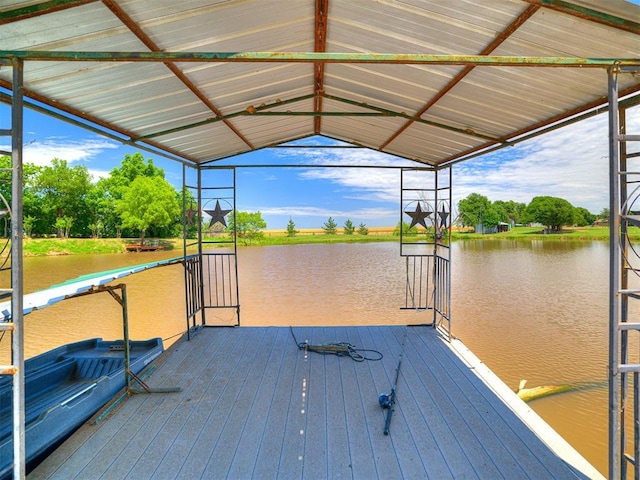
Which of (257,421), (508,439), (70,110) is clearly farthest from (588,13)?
(70,110)

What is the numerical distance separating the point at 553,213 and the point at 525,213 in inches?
225

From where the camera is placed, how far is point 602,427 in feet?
14.9

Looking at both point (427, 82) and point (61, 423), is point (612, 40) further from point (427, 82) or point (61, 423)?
point (61, 423)

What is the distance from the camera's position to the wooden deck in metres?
1.97

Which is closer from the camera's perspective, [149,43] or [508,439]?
[149,43]

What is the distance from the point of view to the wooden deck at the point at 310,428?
1.97 meters

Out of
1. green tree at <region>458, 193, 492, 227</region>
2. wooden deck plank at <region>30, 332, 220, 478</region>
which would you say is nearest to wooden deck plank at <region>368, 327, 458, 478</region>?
wooden deck plank at <region>30, 332, 220, 478</region>

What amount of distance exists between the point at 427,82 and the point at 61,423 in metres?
3.46

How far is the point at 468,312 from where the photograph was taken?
10.0 meters

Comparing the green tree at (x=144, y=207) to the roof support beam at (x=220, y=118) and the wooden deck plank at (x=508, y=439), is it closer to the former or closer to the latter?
the roof support beam at (x=220, y=118)

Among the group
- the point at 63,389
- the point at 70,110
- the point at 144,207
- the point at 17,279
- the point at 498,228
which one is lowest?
the point at 63,389

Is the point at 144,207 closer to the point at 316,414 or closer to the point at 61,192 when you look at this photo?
the point at 61,192

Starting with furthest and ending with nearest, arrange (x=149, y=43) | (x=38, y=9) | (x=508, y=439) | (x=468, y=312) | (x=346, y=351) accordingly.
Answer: (x=468, y=312) → (x=346, y=351) → (x=508, y=439) → (x=149, y=43) → (x=38, y=9)

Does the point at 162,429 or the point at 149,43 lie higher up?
the point at 149,43
